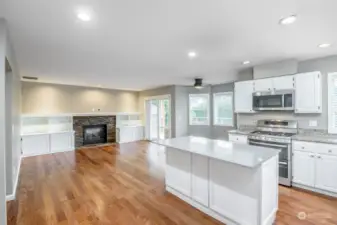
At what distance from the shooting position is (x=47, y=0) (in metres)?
1.71

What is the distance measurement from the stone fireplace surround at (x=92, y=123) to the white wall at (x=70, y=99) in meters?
0.35

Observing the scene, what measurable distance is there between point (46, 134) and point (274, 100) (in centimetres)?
698

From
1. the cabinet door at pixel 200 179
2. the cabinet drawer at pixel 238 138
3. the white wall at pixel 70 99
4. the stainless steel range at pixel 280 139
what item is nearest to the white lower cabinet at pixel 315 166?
the stainless steel range at pixel 280 139

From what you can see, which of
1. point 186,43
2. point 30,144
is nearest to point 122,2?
point 186,43

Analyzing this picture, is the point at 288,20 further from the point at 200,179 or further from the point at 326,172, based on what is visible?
the point at 326,172

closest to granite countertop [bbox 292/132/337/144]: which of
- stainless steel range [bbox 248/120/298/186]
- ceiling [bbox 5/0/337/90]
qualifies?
stainless steel range [bbox 248/120/298/186]

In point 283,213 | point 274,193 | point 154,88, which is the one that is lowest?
point 283,213

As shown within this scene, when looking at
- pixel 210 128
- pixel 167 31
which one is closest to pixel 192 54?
pixel 167 31

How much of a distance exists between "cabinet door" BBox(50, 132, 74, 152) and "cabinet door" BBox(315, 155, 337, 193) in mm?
7255

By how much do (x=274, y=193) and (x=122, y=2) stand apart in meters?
2.83

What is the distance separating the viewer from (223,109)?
289 inches

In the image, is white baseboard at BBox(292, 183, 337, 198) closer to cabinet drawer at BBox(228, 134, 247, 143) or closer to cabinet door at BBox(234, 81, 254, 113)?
cabinet drawer at BBox(228, 134, 247, 143)

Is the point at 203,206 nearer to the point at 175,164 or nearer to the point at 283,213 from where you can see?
the point at 175,164

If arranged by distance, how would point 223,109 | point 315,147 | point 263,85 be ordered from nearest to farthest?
1. point 315,147
2. point 263,85
3. point 223,109
